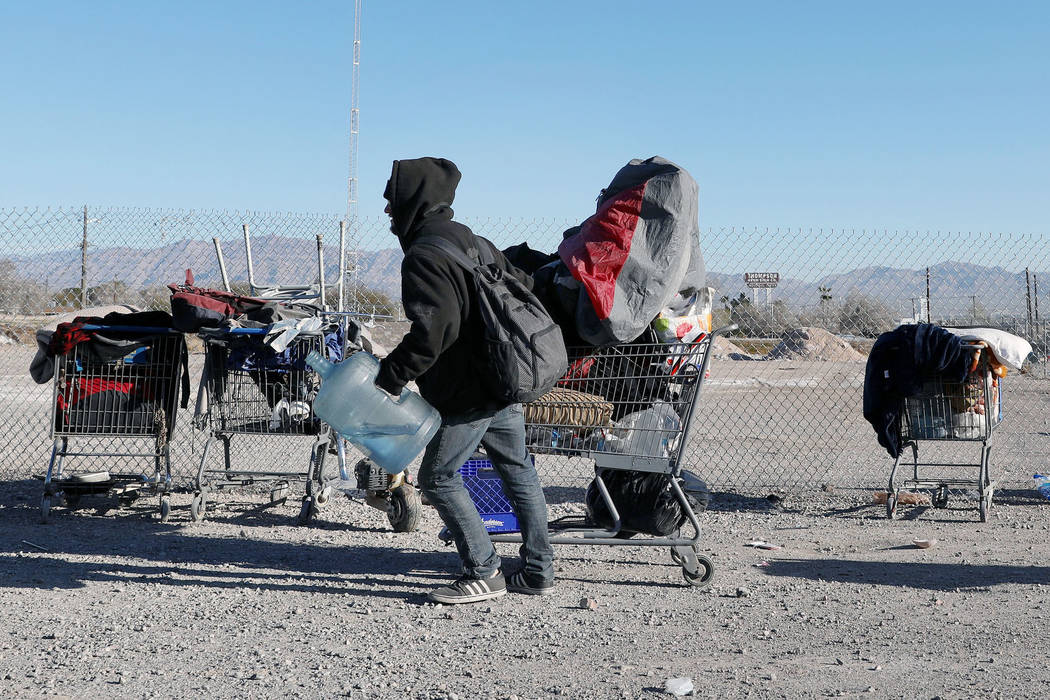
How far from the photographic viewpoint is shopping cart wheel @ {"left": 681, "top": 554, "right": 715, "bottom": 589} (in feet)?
16.8

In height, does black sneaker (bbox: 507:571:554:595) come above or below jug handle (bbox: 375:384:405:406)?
below

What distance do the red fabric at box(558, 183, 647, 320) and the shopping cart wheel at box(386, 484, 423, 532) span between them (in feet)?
6.71

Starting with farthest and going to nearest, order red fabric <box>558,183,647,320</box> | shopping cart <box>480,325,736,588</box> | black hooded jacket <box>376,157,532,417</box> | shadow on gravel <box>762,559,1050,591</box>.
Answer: shadow on gravel <box>762,559,1050,591</box>, shopping cart <box>480,325,736,588</box>, red fabric <box>558,183,647,320</box>, black hooded jacket <box>376,157,532,417</box>

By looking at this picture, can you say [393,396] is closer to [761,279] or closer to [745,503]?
[745,503]

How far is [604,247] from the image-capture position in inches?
198

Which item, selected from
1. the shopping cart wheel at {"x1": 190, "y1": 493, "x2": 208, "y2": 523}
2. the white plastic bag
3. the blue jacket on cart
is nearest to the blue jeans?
the white plastic bag

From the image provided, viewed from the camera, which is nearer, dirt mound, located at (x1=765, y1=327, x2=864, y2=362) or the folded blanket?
the folded blanket

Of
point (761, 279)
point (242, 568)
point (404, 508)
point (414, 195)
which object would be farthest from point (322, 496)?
point (761, 279)

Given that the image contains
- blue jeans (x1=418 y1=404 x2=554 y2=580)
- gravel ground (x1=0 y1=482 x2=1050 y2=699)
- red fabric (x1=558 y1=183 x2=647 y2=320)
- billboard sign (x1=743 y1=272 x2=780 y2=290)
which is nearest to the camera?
gravel ground (x1=0 y1=482 x2=1050 y2=699)

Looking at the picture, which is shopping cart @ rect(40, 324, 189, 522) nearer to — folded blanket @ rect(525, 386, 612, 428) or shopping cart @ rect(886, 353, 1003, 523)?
folded blanket @ rect(525, 386, 612, 428)

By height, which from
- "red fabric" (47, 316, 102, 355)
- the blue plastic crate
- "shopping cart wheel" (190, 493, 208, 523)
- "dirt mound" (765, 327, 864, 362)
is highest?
"dirt mound" (765, 327, 864, 362)

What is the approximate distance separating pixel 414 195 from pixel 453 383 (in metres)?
0.89

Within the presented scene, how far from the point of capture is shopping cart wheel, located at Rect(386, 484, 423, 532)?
634 cm

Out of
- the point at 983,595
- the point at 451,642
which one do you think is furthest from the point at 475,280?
the point at 983,595
